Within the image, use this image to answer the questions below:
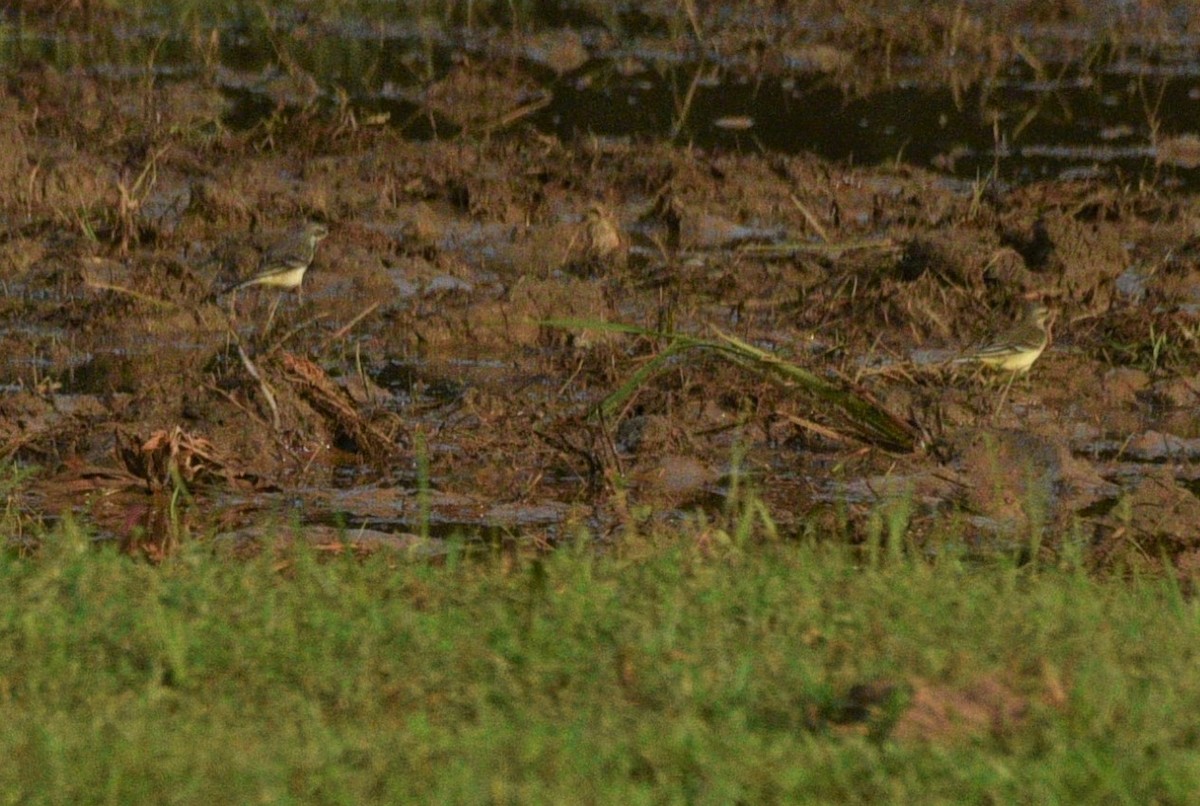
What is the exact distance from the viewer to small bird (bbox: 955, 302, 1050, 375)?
9.36 metres

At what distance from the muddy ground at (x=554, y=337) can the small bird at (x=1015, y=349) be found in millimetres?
119

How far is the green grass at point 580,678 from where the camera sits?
14.8 feet

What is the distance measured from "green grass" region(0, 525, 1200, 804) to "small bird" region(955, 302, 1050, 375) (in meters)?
3.01

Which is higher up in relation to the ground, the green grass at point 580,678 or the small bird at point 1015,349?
the green grass at point 580,678

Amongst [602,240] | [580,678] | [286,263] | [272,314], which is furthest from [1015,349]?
[580,678]

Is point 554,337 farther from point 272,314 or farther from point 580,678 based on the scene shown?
point 580,678

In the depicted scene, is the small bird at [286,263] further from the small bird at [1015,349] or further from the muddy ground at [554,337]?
the small bird at [1015,349]

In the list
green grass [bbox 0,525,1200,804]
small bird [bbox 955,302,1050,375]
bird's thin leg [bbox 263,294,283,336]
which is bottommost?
bird's thin leg [bbox 263,294,283,336]

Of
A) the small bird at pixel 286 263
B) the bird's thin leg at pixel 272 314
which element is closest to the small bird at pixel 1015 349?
the bird's thin leg at pixel 272 314

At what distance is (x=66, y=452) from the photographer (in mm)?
8391

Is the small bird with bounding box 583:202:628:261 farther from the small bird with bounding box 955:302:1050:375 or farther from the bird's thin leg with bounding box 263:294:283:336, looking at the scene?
the small bird with bounding box 955:302:1050:375

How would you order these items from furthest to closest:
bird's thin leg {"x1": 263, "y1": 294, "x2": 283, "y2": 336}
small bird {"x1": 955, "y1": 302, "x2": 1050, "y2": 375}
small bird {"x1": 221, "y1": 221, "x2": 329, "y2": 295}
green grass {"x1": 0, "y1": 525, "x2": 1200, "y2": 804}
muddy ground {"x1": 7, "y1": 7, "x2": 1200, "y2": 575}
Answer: small bird {"x1": 221, "y1": 221, "x2": 329, "y2": 295} → bird's thin leg {"x1": 263, "y1": 294, "x2": 283, "y2": 336} → small bird {"x1": 955, "y1": 302, "x2": 1050, "y2": 375} → muddy ground {"x1": 7, "y1": 7, "x2": 1200, "y2": 575} → green grass {"x1": 0, "y1": 525, "x2": 1200, "y2": 804}

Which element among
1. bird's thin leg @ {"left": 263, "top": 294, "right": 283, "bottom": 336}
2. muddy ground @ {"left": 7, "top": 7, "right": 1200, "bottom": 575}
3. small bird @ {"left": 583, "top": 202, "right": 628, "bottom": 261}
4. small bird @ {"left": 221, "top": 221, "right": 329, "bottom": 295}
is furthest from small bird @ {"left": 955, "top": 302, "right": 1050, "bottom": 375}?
small bird @ {"left": 221, "top": 221, "right": 329, "bottom": 295}

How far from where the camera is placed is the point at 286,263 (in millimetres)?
10547
